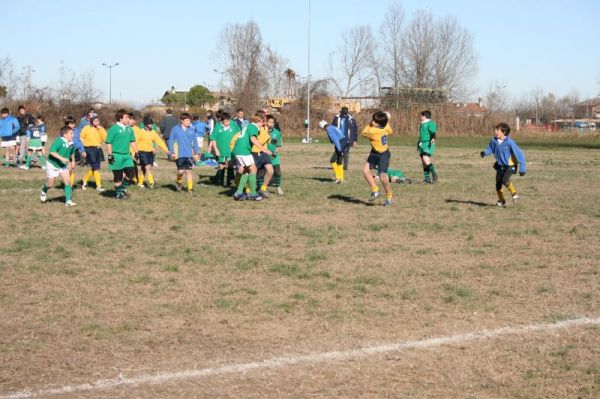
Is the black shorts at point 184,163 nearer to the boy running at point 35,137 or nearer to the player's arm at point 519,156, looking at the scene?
the player's arm at point 519,156

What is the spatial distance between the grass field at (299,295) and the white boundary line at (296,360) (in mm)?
83

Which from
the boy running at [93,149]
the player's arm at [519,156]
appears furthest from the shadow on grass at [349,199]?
the boy running at [93,149]

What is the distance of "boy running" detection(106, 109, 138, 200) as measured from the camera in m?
17.3

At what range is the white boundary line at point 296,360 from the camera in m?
5.61

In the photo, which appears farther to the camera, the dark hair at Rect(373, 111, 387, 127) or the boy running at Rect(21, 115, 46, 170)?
the boy running at Rect(21, 115, 46, 170)

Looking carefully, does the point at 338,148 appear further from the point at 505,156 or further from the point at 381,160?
the point at 505,156

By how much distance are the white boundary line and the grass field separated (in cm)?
8

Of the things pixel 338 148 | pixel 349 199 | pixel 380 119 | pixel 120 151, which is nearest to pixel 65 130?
pixel 120 151

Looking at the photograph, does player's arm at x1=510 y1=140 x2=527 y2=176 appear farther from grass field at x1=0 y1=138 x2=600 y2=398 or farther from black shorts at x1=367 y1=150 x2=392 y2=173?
black shorts at x1=367 y1=150 x2=392 y2=173

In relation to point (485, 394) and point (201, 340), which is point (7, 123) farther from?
point (485, 394)

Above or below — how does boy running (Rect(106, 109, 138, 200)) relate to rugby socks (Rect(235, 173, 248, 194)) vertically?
above

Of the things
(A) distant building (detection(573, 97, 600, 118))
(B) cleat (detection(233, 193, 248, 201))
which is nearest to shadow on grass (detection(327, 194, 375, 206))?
(B) cleat (detection(233, 193, 248, 201))

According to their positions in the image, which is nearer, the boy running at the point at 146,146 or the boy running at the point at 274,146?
the boy running at the point at 274,146

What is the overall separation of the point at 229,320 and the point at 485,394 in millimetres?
2710
